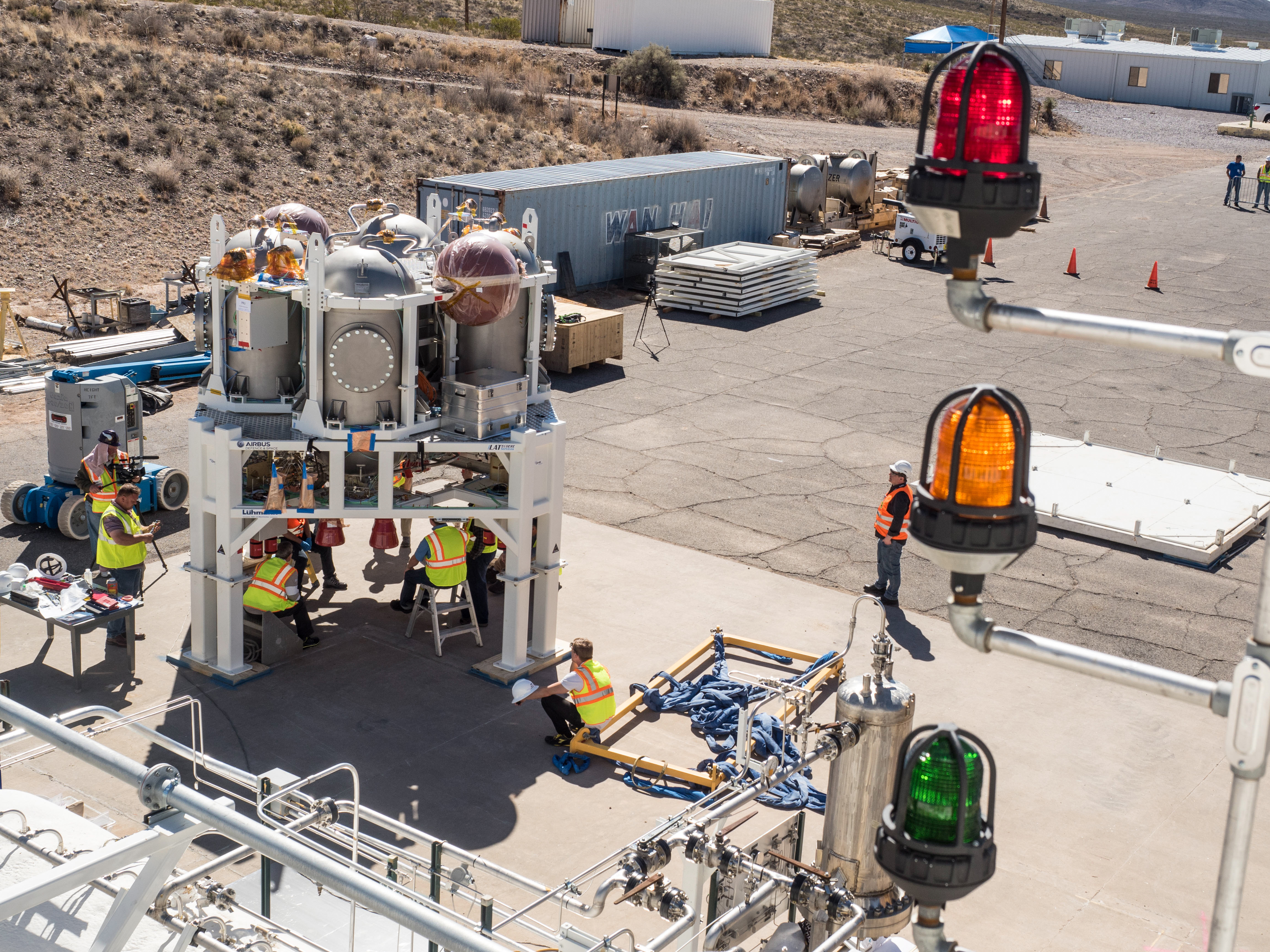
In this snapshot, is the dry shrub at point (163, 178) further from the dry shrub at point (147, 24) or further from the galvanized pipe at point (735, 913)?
the galvanized pipe at point (735, 913)

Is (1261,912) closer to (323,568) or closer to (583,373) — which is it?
(323,568)

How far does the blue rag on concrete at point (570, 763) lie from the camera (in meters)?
11.8

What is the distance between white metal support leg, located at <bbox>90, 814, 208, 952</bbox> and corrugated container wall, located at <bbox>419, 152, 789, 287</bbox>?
2153 cm

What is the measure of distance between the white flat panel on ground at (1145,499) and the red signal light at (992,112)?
14.6m

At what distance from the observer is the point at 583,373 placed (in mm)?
25000

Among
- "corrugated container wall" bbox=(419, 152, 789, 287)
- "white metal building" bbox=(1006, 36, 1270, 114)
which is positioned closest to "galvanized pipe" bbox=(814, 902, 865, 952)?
"corrugated container wall" bbox=(419, 152, 789, 287)

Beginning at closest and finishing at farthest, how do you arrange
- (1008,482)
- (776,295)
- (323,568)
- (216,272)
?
(1008,482) → (216,272) → (323,568) → (776,295)

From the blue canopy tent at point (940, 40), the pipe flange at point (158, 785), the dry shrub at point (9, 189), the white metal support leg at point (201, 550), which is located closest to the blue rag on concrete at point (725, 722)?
the white metal support leg at point (201, 550)

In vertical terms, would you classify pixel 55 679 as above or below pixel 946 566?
below

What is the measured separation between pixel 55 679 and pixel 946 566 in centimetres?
1112

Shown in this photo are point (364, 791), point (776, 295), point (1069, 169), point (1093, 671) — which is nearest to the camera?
point (1093, 671)

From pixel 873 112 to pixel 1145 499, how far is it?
171ft

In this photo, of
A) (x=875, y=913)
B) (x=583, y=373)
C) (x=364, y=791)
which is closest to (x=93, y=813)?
(x=364, y=791)

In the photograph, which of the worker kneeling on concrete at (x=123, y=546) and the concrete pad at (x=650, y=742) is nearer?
the concrete pad at (x=650, y=742)
